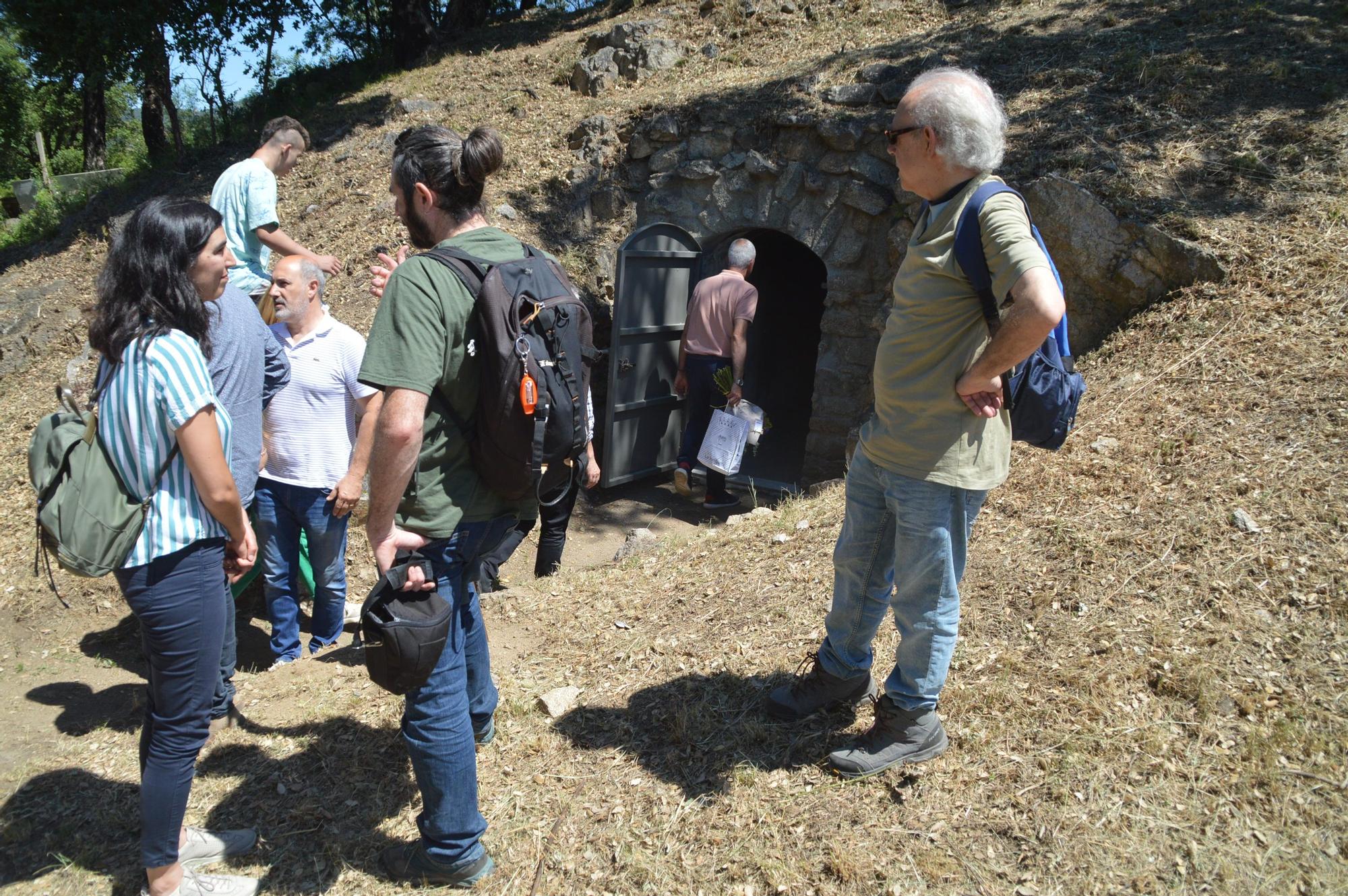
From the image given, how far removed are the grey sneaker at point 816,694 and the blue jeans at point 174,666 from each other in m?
1.76

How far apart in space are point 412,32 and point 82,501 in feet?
40.0

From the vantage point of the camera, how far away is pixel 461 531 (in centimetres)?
235

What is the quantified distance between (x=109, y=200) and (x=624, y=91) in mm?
6261

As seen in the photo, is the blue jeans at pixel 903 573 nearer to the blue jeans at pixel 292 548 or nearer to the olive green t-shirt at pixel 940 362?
the olive green t-shirt at pixel 940 362

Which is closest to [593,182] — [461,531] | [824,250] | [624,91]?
[624,91]

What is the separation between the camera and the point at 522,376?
84.4 inches

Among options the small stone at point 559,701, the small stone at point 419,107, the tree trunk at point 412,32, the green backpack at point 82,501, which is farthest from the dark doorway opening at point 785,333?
the green backpack at point 82,501

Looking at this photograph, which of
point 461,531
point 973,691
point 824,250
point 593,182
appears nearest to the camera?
point 461,531

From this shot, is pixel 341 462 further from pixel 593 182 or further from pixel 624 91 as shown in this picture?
pixel 624 91

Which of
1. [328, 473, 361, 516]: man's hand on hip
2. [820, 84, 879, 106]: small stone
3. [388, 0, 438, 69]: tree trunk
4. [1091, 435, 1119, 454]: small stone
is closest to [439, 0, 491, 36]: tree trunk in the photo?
[388, 0, 438, 69]: tree trunk

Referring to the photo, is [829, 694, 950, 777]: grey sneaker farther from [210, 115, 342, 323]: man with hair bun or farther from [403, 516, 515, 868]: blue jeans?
[210, 115, 342, 323]: man with hair bun

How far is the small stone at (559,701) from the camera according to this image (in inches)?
129

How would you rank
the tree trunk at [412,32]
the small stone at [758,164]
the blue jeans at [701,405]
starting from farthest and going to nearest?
the tree trunk at [412,32], the small stone at [758,164], the blue jeans at [701,405]

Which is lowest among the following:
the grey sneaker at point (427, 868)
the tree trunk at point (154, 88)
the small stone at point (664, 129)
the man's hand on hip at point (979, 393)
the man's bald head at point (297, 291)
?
the grey sneaker at point (427, 868)
